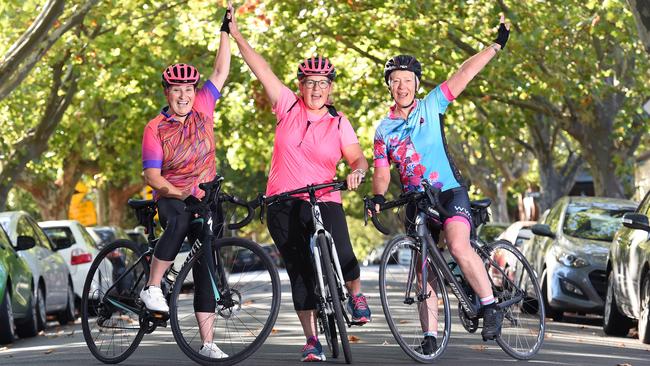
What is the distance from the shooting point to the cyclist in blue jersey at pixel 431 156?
10.5 metres

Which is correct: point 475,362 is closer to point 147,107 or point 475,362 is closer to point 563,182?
point 147,107

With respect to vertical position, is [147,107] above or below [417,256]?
above

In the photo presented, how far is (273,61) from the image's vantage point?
3064 cm

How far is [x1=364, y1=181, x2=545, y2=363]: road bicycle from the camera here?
10234 mm

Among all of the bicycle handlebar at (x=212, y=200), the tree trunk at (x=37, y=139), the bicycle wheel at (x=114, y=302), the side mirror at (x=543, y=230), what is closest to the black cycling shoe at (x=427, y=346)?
the bicycle handlebar at (x=212, y=200)

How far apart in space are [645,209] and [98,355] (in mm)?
6454

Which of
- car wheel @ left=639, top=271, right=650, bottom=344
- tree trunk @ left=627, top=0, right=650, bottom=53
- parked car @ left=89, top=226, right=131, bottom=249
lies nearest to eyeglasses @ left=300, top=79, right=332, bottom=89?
car wheel @ left=639, top=271, right=650, bottom=344

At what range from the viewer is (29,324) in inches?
652

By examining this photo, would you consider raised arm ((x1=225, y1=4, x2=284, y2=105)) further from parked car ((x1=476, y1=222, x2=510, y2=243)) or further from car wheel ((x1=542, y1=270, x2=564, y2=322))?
parked car ((x1=476, y1=222, x2=510, y2=243))

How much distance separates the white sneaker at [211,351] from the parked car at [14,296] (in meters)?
5.54

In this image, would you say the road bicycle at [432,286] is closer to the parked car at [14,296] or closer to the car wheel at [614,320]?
the car wheel at [614,320]

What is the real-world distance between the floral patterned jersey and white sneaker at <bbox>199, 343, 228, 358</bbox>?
70.0 inches

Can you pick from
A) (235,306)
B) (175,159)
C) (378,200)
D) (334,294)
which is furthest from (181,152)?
(334,294)

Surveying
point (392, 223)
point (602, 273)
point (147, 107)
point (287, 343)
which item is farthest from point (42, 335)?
point (392, 223)
